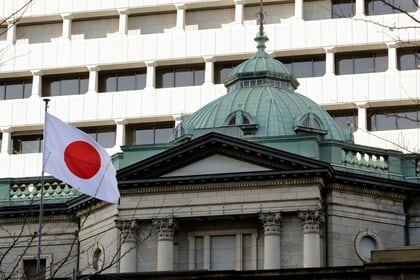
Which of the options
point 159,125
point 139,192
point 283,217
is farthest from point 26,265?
point 159,125

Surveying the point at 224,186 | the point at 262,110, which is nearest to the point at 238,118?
the point at 262,110

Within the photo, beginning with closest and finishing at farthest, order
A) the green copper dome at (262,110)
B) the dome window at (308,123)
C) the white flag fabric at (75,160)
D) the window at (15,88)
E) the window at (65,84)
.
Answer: the white flag fabric at (75,160) < the dome window at (308,123) < the green copper dome at (262,110) < the window at (65,84) < the window at (15,88)

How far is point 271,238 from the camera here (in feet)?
185

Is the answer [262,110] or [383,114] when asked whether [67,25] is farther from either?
[262,110]

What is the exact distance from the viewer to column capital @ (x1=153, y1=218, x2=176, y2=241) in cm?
5809

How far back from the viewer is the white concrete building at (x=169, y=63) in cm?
8456

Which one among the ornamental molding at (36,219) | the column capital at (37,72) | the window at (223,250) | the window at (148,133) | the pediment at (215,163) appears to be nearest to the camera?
the pediment at (215,163)

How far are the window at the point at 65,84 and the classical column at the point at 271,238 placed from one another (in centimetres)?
3586

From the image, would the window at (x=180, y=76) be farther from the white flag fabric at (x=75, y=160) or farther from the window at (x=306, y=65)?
the white flag fabric at (x=75, y=160)

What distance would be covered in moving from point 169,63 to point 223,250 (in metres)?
32.3

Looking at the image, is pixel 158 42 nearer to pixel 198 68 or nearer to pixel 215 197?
pixel 198 68

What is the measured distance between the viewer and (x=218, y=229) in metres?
58.1

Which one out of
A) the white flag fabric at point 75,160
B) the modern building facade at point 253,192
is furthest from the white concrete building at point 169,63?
the white flag fabric at point 75,160

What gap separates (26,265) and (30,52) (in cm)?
2987
